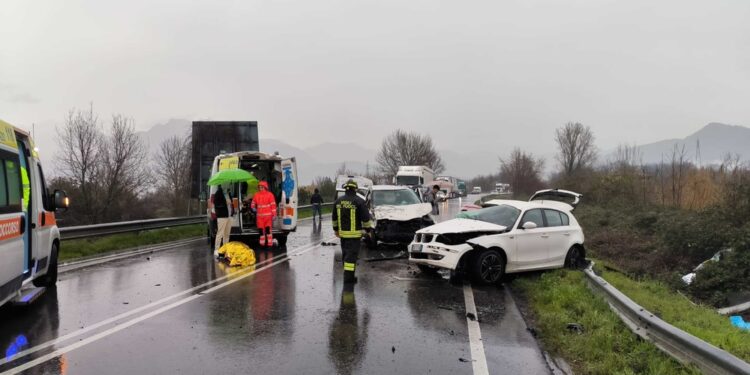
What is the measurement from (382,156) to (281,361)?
7463 cm

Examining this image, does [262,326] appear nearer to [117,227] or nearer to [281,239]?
[281,239]

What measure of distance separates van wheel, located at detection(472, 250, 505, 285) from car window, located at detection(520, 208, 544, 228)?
3.38 ft

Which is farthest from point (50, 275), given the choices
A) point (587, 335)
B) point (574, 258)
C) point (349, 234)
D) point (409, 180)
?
point (409, 180)

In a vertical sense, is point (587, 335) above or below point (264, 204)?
below

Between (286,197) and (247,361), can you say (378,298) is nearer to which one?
(247,361)

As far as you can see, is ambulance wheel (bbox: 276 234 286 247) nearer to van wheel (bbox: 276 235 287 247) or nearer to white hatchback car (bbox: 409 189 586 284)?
van wheel (bbox: 276 235 287 247)

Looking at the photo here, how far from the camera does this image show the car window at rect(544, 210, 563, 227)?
9750 millimetres

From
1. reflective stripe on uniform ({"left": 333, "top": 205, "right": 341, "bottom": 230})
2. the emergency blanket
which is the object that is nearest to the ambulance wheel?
the emergency blanket

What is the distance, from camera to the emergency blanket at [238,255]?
1083 centimetres

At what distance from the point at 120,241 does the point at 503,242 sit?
11724 millimetres

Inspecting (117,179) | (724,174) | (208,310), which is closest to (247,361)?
(208,310)

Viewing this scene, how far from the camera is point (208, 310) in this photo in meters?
6.78

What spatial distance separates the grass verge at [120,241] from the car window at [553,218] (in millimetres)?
10949

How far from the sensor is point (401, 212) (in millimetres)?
13164
